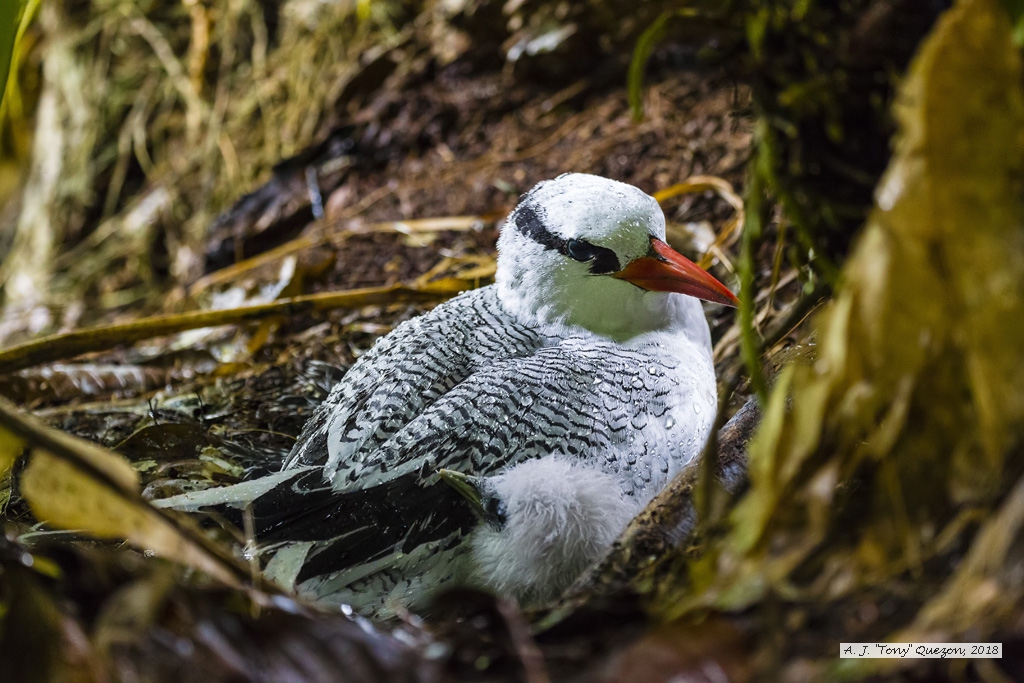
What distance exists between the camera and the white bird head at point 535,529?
1.79 m

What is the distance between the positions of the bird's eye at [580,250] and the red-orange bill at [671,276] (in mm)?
82

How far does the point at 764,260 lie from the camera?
9.06 ft

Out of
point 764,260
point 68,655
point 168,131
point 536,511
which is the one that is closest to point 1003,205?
point 536,511

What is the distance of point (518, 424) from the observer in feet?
6.30

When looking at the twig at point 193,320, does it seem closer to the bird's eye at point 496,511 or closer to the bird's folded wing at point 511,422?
the bird's folded wing at point 511,422

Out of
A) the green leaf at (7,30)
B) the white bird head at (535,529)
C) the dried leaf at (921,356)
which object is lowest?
the white bird head at (535,529)

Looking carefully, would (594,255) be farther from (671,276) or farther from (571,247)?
(671,276)

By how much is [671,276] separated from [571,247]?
0.87ft

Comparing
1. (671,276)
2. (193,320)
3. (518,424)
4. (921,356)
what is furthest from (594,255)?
(193,320)

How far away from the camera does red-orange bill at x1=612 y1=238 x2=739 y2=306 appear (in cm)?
220

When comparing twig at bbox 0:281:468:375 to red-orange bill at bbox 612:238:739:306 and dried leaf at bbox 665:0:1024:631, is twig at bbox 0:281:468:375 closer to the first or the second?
red-orange bill at bbox 612:238:739:306

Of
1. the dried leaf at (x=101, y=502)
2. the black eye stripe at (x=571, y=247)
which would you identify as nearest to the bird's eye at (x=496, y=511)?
the dried leaf at (x=101, y=502)

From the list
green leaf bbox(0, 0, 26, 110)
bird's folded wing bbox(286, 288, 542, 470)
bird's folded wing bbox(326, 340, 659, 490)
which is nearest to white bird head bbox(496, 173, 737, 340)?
bird's folded wing bbox(286, 288, 542, 470)

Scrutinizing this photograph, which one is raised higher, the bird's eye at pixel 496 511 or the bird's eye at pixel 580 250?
the bird's eye at pixel 580 250
